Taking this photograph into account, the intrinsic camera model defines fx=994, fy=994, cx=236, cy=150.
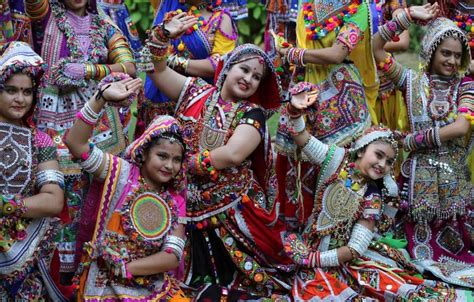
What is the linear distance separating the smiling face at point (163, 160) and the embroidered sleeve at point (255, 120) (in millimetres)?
582

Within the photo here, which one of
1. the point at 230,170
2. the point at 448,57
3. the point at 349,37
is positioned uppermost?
the point at 349,37

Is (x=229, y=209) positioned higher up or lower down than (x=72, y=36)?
lower down

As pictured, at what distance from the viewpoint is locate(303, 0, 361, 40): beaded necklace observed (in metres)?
5.95

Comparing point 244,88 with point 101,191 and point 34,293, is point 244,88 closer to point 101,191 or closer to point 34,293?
point 101,191

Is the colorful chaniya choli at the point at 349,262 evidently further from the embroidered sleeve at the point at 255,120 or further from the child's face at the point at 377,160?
the embroidered sleeve at the point at 255,120

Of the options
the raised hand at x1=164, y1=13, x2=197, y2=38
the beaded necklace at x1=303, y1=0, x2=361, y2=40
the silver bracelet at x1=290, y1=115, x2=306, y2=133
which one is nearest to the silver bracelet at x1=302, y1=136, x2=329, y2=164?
the silver bracelet at x1=290, y1=115, x2=306, y2=133

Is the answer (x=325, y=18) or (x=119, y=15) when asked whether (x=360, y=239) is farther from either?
(x=119, y=15)

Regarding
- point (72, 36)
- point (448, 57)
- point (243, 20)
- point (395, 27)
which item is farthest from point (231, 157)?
point (243, 20)

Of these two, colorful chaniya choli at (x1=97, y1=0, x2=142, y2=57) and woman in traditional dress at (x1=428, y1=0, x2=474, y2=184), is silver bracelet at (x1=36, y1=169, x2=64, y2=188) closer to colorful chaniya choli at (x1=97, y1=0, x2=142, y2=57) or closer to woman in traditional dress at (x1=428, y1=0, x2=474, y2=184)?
colorful chaniya choli at (x1=97, y1=0, x2=142, y2=57)

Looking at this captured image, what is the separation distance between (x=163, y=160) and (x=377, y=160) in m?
1.35

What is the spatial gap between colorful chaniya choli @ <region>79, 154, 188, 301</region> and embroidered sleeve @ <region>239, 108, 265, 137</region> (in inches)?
28.4

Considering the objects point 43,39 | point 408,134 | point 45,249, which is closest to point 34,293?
point 45,249

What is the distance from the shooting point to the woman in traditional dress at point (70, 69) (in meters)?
5.42

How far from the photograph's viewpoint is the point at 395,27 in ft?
19.8
